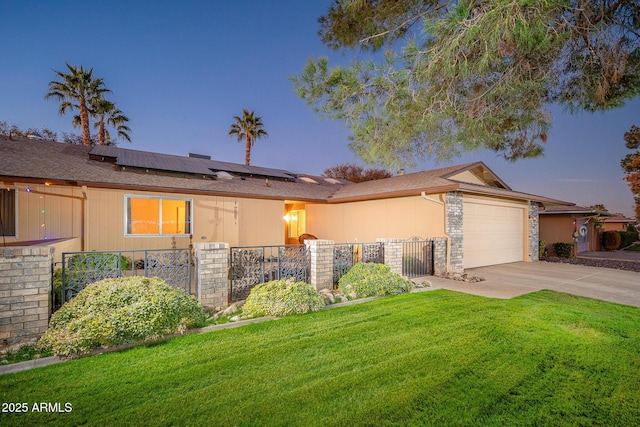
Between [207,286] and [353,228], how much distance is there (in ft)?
29.3

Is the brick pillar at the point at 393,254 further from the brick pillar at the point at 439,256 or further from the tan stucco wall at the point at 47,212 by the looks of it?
the tan stucco wall at the point at 47,212

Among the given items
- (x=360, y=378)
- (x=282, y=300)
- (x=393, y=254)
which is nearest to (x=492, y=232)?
(x=393, y=254)

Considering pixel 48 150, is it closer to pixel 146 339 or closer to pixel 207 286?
pixel 207 286

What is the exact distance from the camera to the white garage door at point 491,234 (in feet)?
36.0

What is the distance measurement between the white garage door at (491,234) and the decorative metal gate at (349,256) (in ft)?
14.0

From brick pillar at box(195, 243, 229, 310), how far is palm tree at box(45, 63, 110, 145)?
18.7 meters

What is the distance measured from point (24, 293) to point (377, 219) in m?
10.6

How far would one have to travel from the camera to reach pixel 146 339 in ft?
13.1

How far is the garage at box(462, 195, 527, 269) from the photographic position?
432 inches

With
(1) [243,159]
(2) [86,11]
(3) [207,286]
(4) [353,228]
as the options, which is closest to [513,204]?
(4) [353,228]

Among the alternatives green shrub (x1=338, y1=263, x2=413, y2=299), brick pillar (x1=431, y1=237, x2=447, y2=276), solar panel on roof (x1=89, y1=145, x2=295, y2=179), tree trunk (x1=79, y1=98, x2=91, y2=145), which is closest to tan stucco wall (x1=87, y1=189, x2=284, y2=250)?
solar panel on roof (x1=89, y1=145, x2=295, y2=179)

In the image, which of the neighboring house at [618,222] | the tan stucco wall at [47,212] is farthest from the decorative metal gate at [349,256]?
the neighboring house at [618,222]

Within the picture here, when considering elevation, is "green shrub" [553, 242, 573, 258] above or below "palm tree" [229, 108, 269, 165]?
below

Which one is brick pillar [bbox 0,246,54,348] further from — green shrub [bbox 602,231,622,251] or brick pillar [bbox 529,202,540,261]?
green shrub [bbox 602,231,622,251]
